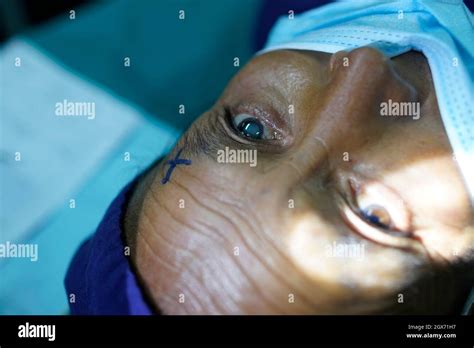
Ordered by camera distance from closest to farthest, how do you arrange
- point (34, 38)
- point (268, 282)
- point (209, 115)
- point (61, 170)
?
point (268, 282) < point (209, 115) < point (61, 170) < point (34, 38)

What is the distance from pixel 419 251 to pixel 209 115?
1.53ft

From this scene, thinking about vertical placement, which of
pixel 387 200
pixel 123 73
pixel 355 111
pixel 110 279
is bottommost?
pixel 110 279

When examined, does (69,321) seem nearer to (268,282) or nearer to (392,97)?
(268,282)

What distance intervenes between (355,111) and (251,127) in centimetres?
21

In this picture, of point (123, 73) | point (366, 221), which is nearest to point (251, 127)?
point (366, 221)

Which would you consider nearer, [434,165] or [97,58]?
[434,165]

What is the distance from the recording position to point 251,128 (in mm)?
980

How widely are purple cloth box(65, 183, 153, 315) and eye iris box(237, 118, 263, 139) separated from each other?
A: 0.87 ft

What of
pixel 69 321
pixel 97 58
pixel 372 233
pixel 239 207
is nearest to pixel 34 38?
pixel 97 58

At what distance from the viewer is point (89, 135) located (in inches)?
64.0

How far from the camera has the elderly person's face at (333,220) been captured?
81 centimetres

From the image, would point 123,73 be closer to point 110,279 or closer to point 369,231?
point 110,279

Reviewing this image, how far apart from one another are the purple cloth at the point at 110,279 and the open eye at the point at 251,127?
0.85ft

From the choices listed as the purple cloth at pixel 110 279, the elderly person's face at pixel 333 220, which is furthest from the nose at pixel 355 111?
the purple cloth at pixel 110 279
